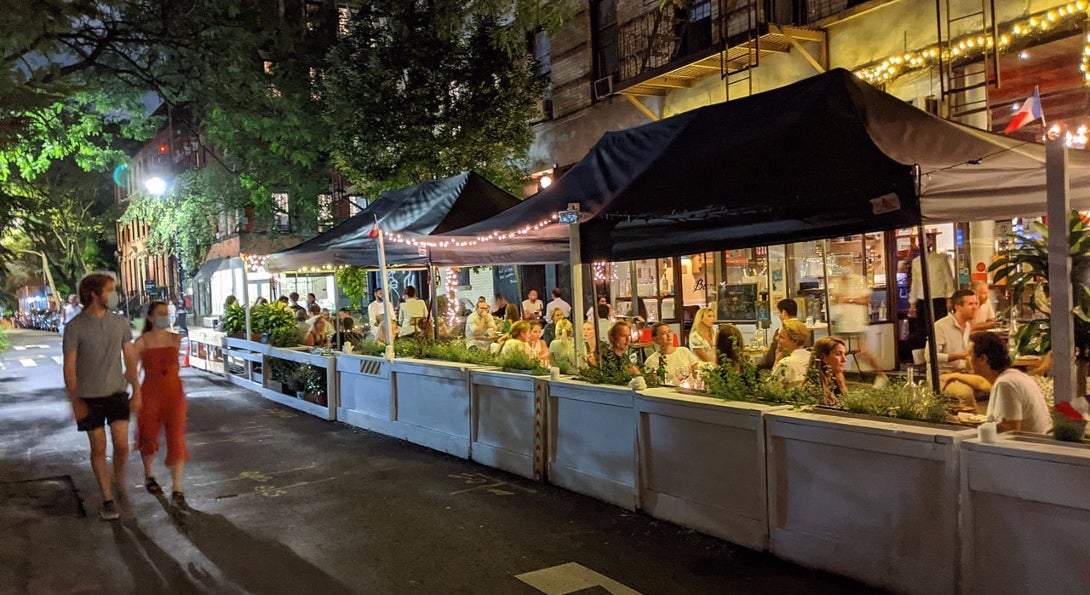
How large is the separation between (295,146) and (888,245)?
585 inches

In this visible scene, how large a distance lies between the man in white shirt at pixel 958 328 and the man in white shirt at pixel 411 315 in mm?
9081

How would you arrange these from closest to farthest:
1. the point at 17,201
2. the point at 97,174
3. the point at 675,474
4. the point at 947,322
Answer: the point at 675,474, the point at 947,322, the point at 17,201, the point at 97,174

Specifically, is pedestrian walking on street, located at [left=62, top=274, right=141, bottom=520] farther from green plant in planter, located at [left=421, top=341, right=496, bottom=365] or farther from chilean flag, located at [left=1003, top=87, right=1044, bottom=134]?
chilean flag, located at [left=1003, top=87, right=1044, bottom=134]

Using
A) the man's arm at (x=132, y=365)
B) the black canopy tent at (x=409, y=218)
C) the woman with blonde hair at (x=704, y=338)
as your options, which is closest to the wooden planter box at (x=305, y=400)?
the black canopy tent at (x=409, y=218)

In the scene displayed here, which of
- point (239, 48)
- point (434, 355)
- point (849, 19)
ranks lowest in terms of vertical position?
point (434, 355)

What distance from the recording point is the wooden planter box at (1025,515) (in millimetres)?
3924

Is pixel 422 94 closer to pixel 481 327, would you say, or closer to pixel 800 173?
pixel 481 327

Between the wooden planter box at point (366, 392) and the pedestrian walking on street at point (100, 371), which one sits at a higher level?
the pedestrian walking on street at point (100, 371)

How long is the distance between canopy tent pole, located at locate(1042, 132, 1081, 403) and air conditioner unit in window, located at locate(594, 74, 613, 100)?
11.9 meters

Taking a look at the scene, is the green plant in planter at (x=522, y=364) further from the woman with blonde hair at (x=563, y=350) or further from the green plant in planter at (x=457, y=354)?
the green plant in planter at (x=457, y=354)

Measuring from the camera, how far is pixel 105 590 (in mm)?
5211

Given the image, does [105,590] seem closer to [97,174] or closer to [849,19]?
[849,19]

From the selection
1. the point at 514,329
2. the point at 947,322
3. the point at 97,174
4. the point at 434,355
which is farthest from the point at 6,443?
the point at 97,174

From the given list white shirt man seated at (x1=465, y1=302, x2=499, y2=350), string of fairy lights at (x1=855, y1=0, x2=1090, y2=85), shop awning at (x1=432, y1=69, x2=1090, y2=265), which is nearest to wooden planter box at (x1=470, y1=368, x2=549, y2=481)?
shop awning at (x1=432, y1=69, x2=1090, y2=265)
